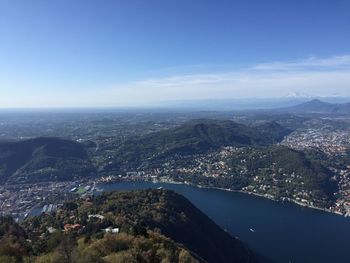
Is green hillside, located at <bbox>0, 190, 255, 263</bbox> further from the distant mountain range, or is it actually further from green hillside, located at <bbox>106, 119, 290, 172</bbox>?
green hillside, located at <bbox>106, 119, 290, 172</bbox>

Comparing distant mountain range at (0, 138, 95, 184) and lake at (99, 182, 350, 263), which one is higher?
distant mountain range at (0, 138, 95, 184)

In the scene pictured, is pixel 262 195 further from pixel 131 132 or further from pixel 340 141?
pixel 131 132

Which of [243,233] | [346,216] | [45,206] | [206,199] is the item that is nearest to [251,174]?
[206,199]

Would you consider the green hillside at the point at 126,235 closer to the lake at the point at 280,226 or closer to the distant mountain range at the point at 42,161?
the lake at the point at 280,226

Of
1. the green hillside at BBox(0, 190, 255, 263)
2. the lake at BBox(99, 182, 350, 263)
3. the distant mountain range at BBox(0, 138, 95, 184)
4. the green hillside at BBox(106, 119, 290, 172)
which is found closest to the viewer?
the green hillside at BBox(0, 190, 255, 263)

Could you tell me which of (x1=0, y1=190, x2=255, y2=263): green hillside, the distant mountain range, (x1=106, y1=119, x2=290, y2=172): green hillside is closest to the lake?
(x1=0, y1=190, x2=255, y2=263): green hillside

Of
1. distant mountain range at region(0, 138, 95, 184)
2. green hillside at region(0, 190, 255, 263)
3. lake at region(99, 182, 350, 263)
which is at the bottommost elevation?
lake at region(99, 182, 350, 263)

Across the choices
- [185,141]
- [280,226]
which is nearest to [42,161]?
[185,141]
